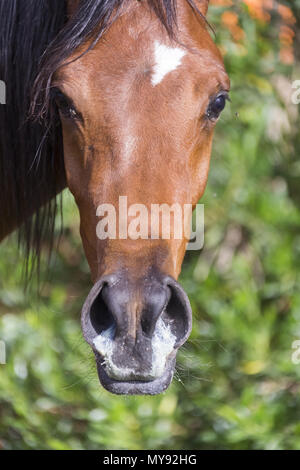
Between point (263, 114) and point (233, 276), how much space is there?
38.6 inches

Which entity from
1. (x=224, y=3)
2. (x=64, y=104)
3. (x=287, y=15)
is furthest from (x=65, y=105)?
(x=287, y=15)

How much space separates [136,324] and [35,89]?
0.81m

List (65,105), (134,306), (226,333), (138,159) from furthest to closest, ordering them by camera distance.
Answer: (226,333) < (65,105) < (138,159) < (134,306)

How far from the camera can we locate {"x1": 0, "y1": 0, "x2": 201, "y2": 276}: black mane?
1830 mm

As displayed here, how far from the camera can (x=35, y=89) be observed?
1891 millimetres

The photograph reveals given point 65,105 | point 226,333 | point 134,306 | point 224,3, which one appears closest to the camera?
point 134,306

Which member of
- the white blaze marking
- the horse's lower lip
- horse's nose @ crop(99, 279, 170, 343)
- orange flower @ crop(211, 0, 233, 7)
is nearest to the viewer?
horse's nose @ crop(99, 279, 170, 343)

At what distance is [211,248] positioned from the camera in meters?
4.02

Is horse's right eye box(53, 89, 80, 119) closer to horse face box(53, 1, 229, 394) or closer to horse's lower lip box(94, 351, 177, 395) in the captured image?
horse face box(53, 1, 229, 394)

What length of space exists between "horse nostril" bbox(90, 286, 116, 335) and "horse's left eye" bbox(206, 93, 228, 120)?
0.65 meters

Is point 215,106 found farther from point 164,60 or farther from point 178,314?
point 178,314

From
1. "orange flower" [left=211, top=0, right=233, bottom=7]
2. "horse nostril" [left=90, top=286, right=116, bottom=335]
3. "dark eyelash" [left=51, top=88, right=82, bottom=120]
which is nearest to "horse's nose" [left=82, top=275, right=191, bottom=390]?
"horse nostril" [left=90, top=286, right=116, bottom=335]

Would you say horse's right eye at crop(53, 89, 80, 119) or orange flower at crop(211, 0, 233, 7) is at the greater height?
orange flower at crop(211, 0, 233, 7)
